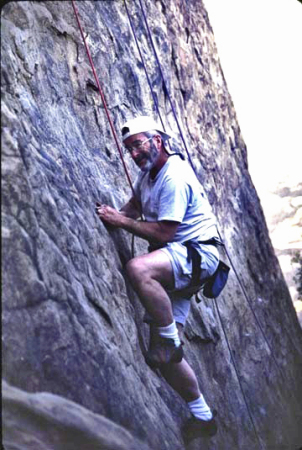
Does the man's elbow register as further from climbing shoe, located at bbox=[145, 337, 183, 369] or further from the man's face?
climbing shoe, located at bbox=[145, 337, 183, 369]

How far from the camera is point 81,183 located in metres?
4.06

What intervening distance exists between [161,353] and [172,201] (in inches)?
36.8

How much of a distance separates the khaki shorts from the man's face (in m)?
0.53

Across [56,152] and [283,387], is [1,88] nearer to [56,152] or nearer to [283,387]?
[56,152]

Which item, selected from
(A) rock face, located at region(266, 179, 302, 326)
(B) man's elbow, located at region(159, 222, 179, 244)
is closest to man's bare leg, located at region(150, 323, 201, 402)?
(B) man's elbow, located at region(159, 222, 179, 244)

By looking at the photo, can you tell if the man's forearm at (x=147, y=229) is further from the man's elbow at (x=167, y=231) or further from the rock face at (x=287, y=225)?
the rock face at (x=287, y=225)

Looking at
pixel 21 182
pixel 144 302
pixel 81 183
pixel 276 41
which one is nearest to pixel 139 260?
pixel 144 302

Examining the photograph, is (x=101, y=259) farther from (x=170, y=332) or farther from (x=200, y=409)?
(x=200, y=409)

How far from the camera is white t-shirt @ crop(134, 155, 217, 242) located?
13.5 ft

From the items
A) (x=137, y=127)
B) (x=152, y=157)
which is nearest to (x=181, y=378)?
(x=152, y=157)

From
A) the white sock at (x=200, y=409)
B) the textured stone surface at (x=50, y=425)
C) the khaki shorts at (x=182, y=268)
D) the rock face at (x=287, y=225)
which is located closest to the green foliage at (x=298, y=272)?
the rock face at (x=287, y=225)

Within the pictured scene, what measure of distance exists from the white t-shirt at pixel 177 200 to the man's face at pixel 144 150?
0.08 m

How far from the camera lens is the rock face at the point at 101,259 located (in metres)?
3.28

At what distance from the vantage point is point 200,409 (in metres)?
4.33
